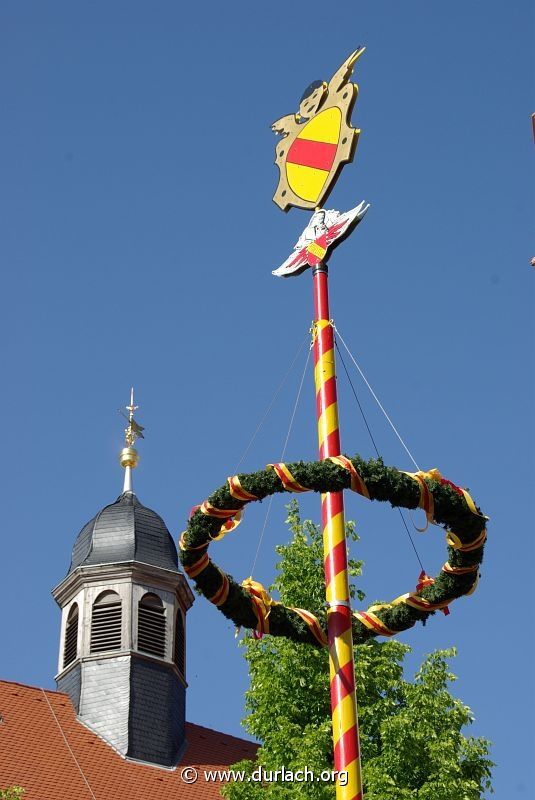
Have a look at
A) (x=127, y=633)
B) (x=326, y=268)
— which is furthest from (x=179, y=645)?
(x=326, y=268)

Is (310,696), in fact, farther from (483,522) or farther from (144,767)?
(483,522)

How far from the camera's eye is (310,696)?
79.2ft

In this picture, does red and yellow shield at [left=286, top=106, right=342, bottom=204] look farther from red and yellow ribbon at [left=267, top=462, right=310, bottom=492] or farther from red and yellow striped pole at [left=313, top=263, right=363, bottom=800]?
red and yellow ribbon at [left=267, top=462, right=310, bottom=492]

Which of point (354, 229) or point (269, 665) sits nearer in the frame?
point (354, 229)

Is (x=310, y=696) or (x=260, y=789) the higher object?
(x=310, y=696)

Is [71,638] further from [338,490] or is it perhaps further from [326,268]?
[338,490]

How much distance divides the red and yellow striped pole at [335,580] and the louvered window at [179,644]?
21.1 metres

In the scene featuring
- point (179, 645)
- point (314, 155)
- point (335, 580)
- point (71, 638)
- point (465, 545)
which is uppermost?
point (179, 645)

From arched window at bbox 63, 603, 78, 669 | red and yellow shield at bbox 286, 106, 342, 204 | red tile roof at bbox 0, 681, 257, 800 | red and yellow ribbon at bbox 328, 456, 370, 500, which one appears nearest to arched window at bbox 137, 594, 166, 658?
arched window at bbox 63, 603, 78, 669

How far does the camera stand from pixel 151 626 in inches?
1341

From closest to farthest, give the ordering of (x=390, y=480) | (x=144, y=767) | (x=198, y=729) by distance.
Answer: (x=390, y=480) → (x=144, y=767) → (x=198, y=729)

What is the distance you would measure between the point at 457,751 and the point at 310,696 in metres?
2.49

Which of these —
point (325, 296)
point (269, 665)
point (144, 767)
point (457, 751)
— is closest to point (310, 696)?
point (269, 665)

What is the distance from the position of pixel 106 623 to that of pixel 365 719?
11146 mm
